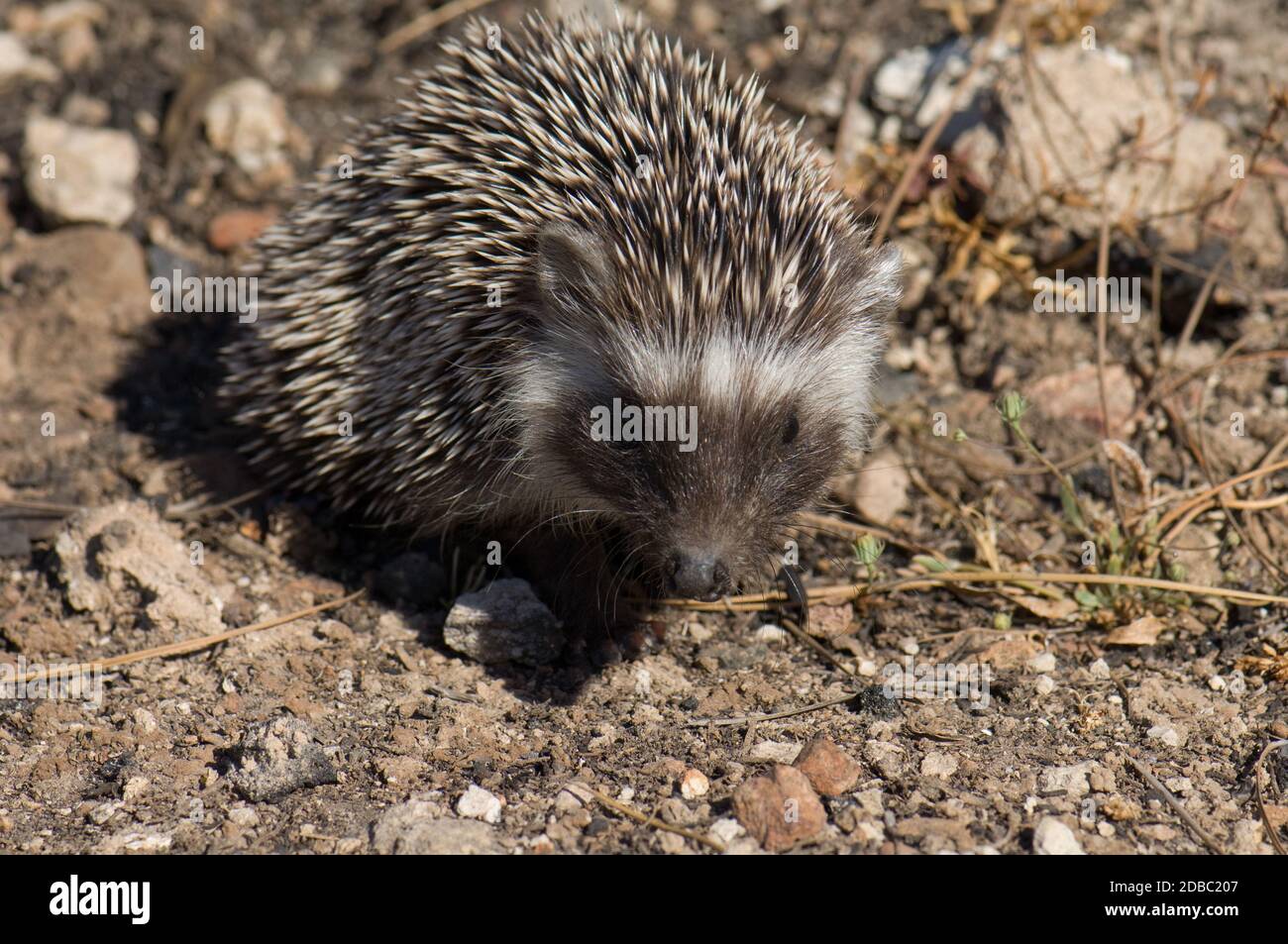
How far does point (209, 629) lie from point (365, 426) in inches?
44.4

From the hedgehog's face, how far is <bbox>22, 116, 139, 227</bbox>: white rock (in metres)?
4.23

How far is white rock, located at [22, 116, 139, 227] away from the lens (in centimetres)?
782

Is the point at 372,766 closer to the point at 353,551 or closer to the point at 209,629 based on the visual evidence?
the point at 209,629

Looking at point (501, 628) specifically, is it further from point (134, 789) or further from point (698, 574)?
point (134, 789)

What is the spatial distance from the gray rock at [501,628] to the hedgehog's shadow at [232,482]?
3.1 inches

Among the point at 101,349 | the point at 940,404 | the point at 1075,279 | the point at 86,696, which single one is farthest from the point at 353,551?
the point at 1075,279

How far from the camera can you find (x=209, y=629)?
556 centimetres

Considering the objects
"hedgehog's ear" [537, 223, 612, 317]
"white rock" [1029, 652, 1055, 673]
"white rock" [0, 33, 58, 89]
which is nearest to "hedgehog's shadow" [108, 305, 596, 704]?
"hedgehog's ear" [537, 223, 612, 317]

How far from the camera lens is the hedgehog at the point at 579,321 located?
471 cm

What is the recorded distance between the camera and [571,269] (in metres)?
4.93

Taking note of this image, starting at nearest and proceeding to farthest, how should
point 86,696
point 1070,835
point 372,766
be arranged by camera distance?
point 1070,835 < point 372,766 < point 86,696

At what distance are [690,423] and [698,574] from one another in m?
0.56

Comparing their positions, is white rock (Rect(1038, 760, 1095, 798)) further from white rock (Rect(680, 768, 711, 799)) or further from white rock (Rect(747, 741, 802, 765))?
white rock (Rect(680, 768, 711, 799))

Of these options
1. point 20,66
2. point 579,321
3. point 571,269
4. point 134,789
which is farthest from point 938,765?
point 20,66
